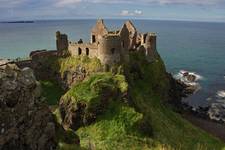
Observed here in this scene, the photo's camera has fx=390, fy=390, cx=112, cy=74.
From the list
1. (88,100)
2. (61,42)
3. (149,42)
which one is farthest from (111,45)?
(61,42)

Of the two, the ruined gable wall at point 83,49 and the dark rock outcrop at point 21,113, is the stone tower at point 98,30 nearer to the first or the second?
the ruined gable wall at point 83,49

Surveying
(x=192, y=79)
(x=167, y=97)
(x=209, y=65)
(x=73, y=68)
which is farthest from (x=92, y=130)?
(x=209, y=65)

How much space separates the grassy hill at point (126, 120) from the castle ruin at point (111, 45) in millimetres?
2526

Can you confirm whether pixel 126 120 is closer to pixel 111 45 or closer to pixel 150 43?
pixel 111 45

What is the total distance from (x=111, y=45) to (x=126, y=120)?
11901 mm

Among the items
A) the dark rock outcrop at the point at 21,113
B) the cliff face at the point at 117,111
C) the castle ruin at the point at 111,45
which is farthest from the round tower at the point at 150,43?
the dark rock outcrop at the point at 21,113

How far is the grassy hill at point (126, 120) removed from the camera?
144ft

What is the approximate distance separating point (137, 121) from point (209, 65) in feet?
306

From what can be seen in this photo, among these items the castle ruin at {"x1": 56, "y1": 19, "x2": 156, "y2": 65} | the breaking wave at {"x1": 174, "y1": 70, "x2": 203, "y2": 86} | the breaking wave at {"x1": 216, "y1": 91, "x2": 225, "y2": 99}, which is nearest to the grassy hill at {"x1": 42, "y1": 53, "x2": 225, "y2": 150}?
the castle ruin at {"x1": 56, "y1": 19, "x2": 156, "y2": 65}

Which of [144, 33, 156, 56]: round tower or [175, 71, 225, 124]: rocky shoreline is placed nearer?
[144, 33, 156, 56]: round tower

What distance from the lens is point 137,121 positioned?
45.8 metres

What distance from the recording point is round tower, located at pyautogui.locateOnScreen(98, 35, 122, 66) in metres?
53.1

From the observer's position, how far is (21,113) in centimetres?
1705

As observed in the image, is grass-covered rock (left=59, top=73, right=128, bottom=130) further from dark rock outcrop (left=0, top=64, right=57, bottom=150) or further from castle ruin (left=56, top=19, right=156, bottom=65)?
dark rock outcrop (left=0, top=64, right=57, bottom=150)
